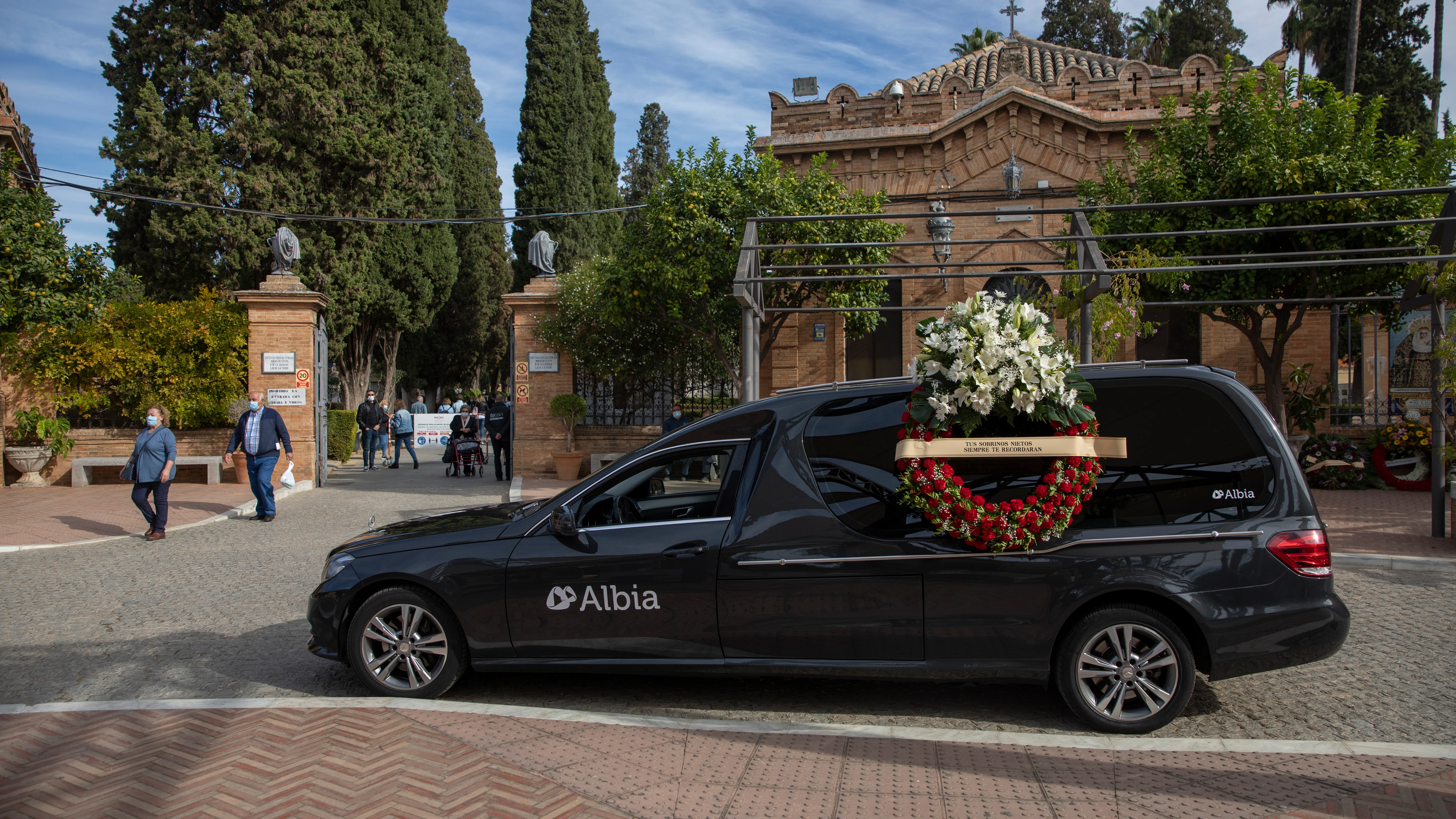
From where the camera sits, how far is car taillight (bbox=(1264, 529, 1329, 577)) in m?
4.48

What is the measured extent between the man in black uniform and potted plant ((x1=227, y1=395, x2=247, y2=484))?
4588 mm

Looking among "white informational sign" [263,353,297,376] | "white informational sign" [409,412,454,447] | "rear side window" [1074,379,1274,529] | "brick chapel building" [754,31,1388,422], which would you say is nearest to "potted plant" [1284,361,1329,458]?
"brick chapel building" [754,31,1388,422]

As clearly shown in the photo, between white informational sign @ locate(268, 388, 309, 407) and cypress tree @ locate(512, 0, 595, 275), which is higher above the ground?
cypress tree @ locate(512, 0, 595, 275)

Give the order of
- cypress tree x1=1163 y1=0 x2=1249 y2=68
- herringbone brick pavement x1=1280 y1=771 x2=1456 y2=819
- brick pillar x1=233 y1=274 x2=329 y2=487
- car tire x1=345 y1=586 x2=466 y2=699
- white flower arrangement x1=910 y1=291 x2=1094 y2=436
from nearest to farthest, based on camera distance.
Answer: herringbone brick pavement x1=1280 y1=771 x2=1456 y2=819 → white flower arrangement x1=910 y1=291 x2=1094 y2=436 → car tire x1=345 y1=586 x2=466 y2=699 → brick pillar x1=233 y1=274 x2=329 y2=487 → cypress tree x1=1163 y1=0 x2=1249 y2=68

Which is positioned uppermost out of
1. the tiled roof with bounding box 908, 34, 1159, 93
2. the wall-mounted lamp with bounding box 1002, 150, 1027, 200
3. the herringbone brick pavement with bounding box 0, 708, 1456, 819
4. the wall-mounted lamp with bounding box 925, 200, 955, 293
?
the tiled roof with bounding box 908, 34, 1159, 93

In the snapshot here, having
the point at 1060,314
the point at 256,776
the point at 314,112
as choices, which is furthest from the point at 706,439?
the point at 314,112

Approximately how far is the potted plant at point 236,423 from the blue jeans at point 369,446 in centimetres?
438

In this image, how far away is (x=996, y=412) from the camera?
191 inches

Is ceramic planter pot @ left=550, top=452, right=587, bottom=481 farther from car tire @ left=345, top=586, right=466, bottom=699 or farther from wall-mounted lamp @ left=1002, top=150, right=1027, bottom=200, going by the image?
car tire @ left=345, top=586, right=466, bottom=699

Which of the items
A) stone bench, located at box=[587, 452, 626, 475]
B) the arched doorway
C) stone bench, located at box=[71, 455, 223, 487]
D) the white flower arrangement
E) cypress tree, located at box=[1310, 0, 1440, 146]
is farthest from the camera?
cypress tree, located at box=[1310, 0, 1440, 146]

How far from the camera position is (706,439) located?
16.7 ft

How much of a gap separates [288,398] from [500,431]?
406cm

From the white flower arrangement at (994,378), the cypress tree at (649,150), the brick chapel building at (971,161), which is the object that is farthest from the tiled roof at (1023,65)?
the cypress tree at (649,150)

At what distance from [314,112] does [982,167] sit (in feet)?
58.7
